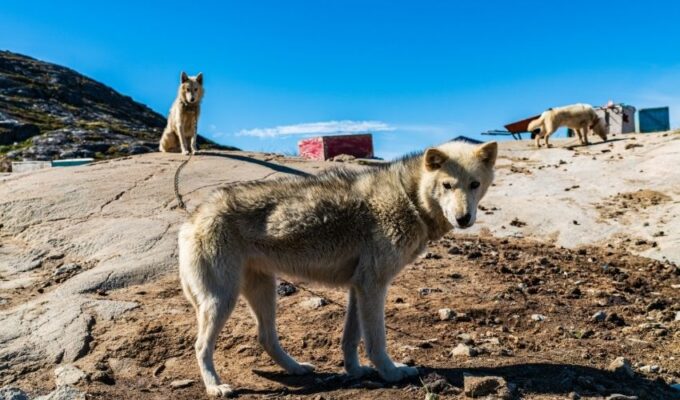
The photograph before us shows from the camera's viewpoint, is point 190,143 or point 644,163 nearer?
point 644,163

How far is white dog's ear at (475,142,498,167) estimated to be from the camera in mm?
5652

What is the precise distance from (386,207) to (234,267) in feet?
4.76

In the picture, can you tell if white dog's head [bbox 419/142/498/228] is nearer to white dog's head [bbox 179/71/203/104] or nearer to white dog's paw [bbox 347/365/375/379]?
white dog's paw [bbox 347/365/375/379]

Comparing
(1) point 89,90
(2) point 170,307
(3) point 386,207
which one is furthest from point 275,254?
(1) point 89,90

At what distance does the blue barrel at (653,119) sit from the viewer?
28.4 meters

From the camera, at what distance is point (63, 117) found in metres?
87.8

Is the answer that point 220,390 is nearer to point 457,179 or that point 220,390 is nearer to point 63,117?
point 457,179

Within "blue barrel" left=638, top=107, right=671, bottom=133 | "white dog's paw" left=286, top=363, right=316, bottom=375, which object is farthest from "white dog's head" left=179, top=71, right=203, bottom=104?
"blue barrel" left=638, top=107, right=671, bottom=133

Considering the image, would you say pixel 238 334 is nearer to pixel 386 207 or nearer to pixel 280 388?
pixel 280 388

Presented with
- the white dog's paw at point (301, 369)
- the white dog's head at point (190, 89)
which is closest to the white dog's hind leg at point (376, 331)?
the white dog's paw at point (301, 369)

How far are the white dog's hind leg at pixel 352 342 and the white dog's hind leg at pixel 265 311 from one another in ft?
1.44

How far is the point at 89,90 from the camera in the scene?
113375 mm

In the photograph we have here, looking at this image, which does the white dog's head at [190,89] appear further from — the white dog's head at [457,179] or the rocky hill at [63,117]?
the white dog's head at [457,179]

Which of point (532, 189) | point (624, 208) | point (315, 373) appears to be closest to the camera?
point (315, 373)
